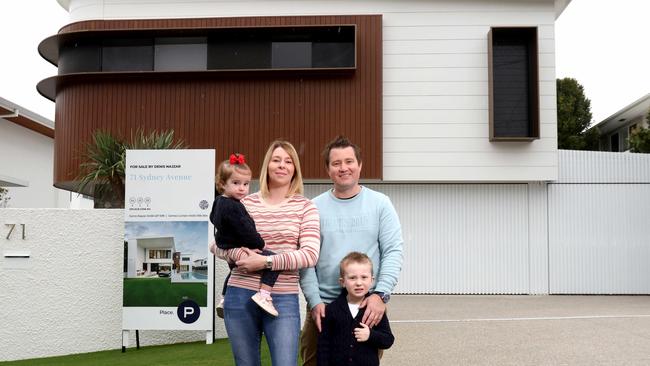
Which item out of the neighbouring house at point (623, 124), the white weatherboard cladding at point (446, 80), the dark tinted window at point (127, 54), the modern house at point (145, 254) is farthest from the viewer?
the neighbouring house at point (623, 124)

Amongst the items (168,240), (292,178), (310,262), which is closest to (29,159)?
(168,240)

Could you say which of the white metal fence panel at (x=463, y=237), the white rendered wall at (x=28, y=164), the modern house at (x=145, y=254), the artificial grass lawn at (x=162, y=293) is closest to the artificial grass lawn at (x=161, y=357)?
the artificial grass lawn at (x=162, y=293)

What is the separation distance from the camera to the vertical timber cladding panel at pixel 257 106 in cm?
1666

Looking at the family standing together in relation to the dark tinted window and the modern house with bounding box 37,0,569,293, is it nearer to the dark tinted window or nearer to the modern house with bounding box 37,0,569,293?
the modern house with bounding box 37,0,569,293

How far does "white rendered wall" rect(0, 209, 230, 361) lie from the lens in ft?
28.5

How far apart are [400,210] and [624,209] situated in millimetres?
5456

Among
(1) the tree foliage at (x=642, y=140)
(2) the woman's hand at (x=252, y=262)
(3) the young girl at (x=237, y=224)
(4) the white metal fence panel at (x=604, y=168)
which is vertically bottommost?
(2) the woman's hand at (x=252, y=262)

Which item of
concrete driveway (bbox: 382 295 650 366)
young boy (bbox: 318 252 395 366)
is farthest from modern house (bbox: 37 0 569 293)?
young boy (bbox: 318 252 395 366)

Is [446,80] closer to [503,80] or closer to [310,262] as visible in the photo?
[503,80]

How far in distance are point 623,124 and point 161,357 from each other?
23.0m

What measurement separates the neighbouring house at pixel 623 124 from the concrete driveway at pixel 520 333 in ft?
32.7

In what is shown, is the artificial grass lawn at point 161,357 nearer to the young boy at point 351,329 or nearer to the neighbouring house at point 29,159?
the young boy at point 351,329

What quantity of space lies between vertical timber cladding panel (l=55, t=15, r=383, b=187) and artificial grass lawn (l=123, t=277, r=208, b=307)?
863cm

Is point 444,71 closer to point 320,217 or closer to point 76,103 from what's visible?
point 76,103
